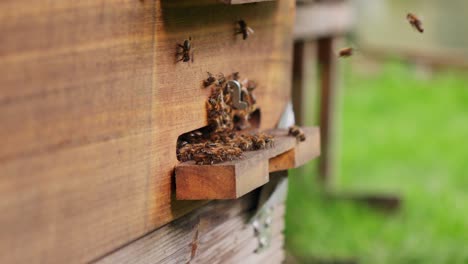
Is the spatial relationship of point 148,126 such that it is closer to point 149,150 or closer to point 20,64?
point 149,150

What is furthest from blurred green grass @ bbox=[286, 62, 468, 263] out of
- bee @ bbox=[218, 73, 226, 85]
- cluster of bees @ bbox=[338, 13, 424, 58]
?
bee @ bbox=[218, 73, 226, 85]

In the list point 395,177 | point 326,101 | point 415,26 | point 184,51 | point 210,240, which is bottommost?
point 395,177

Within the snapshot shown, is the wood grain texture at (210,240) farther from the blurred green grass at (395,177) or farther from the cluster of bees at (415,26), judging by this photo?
the blurred green grass at (395,177)

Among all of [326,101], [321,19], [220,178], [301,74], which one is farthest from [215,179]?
[326,101]

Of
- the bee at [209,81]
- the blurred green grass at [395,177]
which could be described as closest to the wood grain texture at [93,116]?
the bee at [209,81]

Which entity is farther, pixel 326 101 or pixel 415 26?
pixel 326 101

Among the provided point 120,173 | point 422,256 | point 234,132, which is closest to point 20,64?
point 120,173

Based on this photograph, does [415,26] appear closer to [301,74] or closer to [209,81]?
[209,81]
